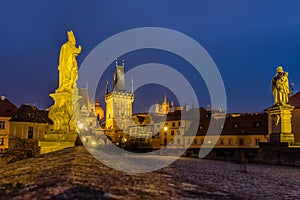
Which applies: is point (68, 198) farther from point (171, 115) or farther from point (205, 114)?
point (171, 115)

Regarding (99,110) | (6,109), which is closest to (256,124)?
(6,109)

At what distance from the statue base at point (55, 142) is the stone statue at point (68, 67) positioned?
1695 mm

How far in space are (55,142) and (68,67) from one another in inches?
114

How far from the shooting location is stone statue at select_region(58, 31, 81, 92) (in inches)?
A: 491

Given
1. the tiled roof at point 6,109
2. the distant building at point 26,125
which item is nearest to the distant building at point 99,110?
the tiled roof at point 6,109

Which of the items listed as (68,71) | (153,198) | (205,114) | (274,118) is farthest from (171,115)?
(153,198)

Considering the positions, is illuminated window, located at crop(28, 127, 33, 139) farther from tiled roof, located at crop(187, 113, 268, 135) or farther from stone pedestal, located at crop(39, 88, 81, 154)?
stone pedestal, located at crop(39, 88, 81, 154)

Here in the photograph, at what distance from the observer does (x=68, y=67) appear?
12.7 m

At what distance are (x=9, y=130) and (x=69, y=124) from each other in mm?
44192

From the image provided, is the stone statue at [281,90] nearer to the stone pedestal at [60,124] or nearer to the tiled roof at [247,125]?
the stone pedestal at [60,124]

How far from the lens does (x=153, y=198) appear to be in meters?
4.16

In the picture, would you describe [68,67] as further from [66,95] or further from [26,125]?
[26,125]

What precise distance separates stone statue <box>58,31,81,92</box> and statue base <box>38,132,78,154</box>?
169cm

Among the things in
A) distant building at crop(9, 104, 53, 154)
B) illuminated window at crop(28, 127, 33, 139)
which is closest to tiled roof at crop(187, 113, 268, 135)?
distant building at crop(9, 104, 53, 154)
